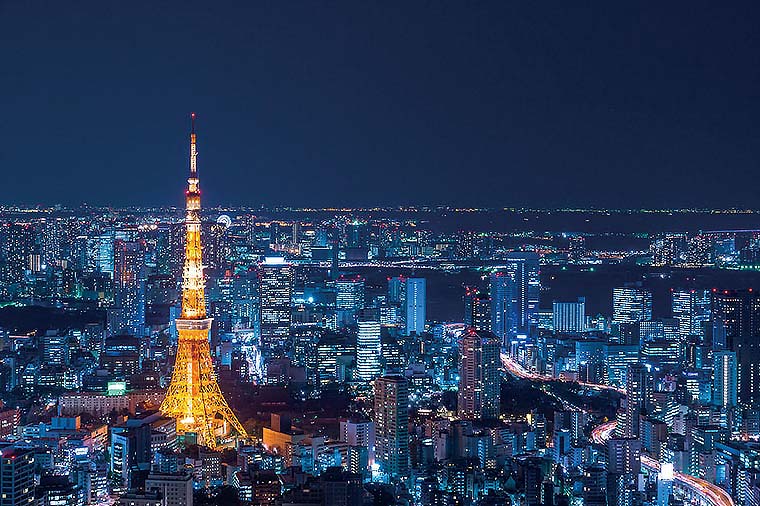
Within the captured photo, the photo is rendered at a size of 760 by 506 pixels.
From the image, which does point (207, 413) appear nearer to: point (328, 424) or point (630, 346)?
point (328, 424)

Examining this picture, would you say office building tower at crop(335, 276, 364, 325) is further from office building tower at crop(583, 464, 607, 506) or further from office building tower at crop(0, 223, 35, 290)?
office building tower at crop(583, 464, 607, 506)

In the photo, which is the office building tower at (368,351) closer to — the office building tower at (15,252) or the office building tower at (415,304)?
the office building tower at (415,304)

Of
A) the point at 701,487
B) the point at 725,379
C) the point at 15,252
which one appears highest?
the point at 15,252

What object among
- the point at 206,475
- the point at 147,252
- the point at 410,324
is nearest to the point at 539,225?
the point at 410,324

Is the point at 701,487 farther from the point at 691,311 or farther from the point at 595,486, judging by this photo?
the point at 691,311

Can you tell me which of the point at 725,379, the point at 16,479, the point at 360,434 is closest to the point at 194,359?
the point at 360,434

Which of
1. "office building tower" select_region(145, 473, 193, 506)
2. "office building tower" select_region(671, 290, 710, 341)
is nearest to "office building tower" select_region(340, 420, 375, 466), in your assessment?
"office building tower" select_region(145, 473, 193, 506)
